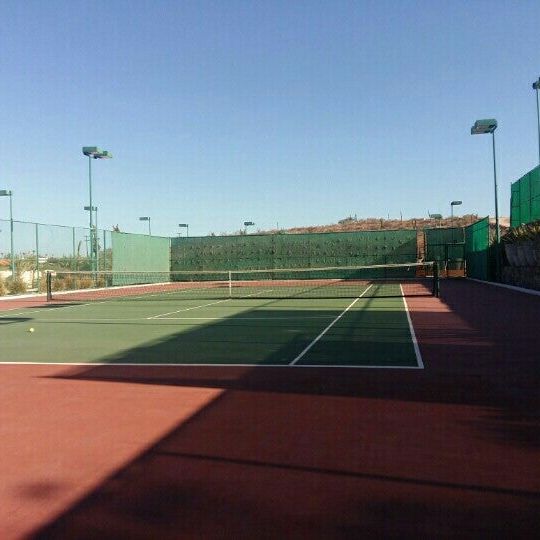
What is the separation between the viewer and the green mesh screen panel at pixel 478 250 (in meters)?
28.9

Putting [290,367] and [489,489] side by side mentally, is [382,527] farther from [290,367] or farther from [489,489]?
[290,367]

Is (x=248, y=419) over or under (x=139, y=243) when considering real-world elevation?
under

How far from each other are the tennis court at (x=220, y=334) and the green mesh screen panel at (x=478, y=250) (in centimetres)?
1175

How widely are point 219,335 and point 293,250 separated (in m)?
27.9

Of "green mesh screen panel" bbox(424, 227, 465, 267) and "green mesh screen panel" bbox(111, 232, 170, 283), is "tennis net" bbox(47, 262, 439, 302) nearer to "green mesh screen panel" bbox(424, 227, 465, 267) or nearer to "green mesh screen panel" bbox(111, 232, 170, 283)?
"green mesh screen panel" bbox(111, 232, 170, 283)

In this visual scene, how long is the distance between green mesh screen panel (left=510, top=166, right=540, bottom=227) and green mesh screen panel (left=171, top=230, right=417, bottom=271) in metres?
10.4

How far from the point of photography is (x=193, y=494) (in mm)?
3793

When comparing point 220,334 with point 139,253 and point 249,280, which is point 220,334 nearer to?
point 139,253

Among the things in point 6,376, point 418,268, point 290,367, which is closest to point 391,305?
point 290,367

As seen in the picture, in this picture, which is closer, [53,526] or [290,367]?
[53,526]

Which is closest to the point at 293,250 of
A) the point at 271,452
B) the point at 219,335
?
the point at 219,335

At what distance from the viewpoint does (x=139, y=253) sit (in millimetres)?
36656

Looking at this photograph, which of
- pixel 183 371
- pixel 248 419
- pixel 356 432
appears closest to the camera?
pixel 356 432

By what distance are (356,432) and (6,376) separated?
4.84 metres
